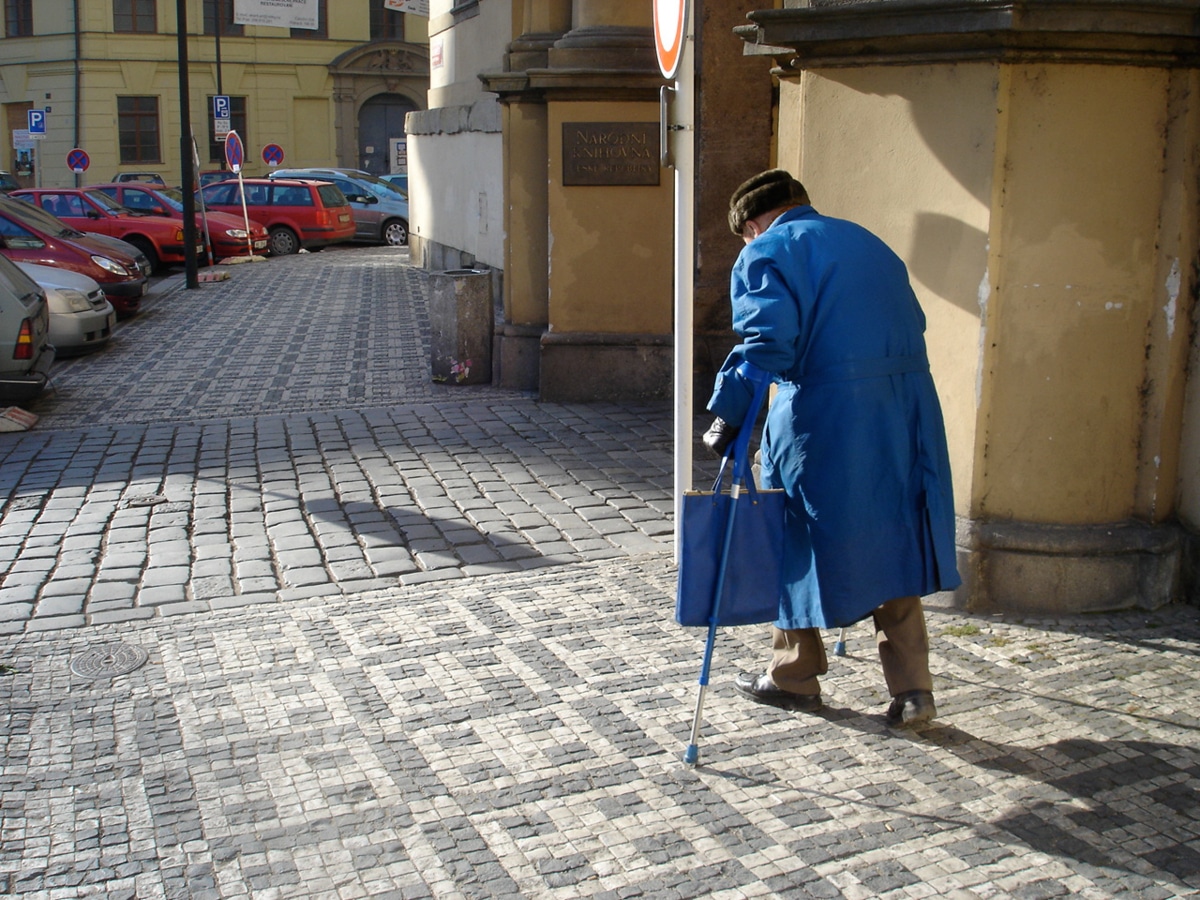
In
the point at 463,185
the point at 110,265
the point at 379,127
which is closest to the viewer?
the point at 110,265

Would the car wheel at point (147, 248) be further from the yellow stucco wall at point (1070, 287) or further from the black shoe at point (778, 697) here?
the black shoe at point (778, 697)

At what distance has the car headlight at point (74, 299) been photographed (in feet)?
42.9

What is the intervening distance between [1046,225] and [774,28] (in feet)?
4.52

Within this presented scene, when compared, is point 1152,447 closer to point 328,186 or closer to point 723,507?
point 723,507

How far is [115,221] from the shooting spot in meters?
22.5

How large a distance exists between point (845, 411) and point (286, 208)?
80.2 ft

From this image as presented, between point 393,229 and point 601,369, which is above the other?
point 393,229

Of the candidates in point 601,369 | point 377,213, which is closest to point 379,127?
point 377,213

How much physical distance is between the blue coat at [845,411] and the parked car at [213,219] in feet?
69.4

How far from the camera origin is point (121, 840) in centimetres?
375

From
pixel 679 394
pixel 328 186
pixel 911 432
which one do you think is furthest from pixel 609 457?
pixel 328 186

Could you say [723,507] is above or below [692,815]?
above

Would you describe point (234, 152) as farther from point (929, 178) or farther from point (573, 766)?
point (573, 766)

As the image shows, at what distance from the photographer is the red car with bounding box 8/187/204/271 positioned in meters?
22.2
